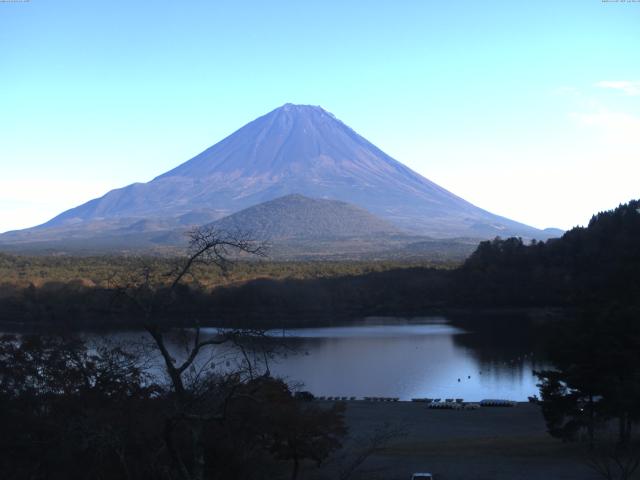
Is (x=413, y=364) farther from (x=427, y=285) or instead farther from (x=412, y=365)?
(x=427, y=285)

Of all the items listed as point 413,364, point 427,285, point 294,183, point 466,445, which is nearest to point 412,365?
point 413,364

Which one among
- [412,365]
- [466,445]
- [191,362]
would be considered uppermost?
[191,362]

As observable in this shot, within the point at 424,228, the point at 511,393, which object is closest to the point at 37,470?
the point at 511,393

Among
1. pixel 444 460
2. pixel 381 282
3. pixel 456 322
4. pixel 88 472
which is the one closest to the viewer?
pixel 88 472

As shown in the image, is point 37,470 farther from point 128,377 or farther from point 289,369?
point 289,369

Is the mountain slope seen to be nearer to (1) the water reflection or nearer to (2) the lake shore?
(1) the water reflection
